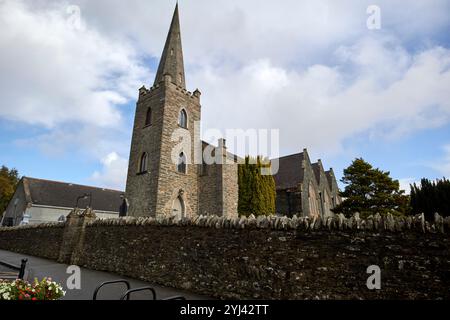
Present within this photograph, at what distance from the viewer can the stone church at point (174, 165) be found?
57.1 ft

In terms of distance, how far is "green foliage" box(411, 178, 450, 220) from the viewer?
52.1ft

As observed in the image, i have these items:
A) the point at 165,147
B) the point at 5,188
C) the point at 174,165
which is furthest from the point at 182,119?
the point at 5,188

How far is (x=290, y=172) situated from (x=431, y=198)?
11.3 metres

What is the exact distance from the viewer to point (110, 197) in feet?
131

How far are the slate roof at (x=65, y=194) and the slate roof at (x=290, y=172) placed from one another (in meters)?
26.3

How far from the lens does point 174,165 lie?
18.2m

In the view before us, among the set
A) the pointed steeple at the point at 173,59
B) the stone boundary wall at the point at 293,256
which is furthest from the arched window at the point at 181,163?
the stone boundary wall at the point at 293,256

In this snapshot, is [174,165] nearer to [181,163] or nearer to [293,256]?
[181,163]

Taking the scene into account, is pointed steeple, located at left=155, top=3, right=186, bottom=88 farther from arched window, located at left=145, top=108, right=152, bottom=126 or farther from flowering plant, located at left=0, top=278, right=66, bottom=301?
flowering plant, located at left=0, top=278, right=66, bottom=301

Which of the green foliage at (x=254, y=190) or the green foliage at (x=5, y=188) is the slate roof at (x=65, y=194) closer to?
the green foliage at (x=5, y=188)

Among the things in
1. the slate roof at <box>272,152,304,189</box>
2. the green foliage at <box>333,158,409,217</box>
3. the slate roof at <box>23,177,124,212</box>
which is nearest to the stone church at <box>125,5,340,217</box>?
the slate roof at <box>272,152,304,189</box>
